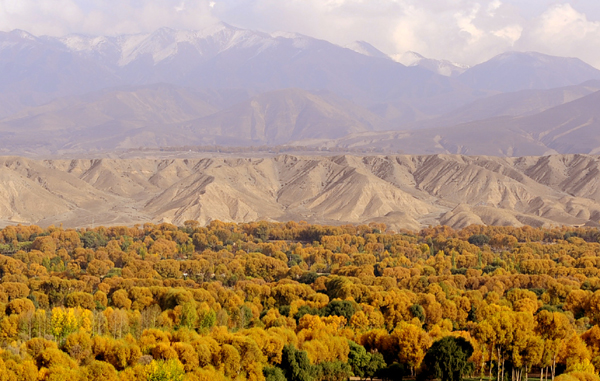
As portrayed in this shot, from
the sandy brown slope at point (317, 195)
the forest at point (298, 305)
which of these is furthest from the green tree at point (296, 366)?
the sandy brown slope at point (317, 195)

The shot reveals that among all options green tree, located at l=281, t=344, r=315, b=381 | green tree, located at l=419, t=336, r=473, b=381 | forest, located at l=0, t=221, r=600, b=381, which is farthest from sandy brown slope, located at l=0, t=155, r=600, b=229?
green tree, located at l=419, t=336, r=473, b=381

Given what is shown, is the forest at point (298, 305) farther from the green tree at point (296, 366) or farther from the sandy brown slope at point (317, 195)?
the sandy brown slope at point (317, 195)

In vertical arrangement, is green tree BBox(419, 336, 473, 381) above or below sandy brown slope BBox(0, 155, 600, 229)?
below

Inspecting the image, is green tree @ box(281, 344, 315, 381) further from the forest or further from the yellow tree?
the yellow tree

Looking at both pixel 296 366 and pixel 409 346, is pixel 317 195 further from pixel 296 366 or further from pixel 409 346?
pixel 296 366

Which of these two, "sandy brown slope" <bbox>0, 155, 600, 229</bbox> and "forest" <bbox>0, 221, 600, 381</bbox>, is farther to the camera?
"sandy brown slope" <bbox>0, 155, 600, 229</bbox>

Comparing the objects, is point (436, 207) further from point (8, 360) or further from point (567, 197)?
point (8, 360)

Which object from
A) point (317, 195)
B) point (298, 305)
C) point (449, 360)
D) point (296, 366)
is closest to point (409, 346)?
point (449, 360)
